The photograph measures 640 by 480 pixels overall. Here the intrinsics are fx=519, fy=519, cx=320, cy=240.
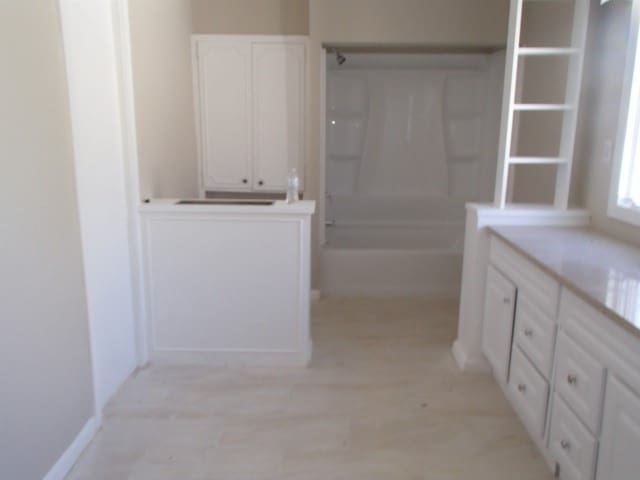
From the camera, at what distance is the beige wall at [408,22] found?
372 cm

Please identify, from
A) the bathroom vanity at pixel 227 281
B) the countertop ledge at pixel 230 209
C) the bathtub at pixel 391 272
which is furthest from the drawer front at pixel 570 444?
the bathtub at pixel 391 272

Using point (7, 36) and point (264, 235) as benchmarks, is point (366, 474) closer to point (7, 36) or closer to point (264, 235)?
point (264, 235)

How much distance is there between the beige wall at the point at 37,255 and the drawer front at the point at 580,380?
6.24ft

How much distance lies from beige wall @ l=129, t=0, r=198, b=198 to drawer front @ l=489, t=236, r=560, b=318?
6.41 ft

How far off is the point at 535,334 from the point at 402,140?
3494 millimetres

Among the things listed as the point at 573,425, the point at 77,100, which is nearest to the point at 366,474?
the point at 573,425

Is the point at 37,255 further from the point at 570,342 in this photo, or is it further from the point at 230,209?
the point at 570,342

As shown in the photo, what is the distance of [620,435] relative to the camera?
1.53 meters

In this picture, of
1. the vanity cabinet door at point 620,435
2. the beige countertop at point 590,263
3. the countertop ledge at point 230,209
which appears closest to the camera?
the vanity cabinet door at point 620,435

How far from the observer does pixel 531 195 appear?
3.50 meters

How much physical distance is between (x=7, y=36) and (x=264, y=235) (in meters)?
1.52

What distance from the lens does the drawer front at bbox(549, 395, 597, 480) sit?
1.72 metres

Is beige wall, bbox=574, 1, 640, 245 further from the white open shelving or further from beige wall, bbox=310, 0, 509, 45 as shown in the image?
beige wall, bbox=310, 0, 509, 45

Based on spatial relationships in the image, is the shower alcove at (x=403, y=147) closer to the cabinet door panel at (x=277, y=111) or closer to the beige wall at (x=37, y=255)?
the cabinet door panel at (x=277, y=111)
